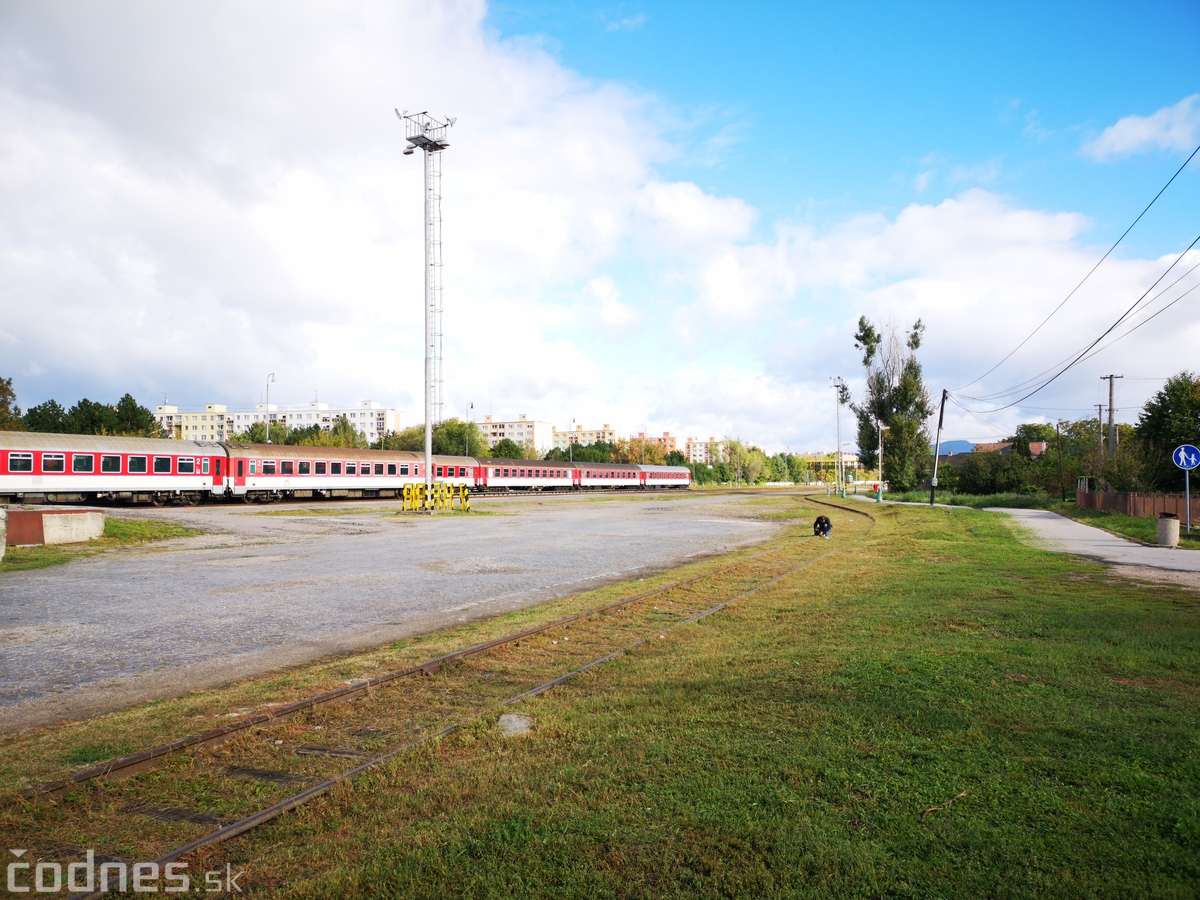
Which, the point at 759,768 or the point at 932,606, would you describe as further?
the point at 932,606

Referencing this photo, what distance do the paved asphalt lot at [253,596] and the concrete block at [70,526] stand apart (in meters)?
2.18

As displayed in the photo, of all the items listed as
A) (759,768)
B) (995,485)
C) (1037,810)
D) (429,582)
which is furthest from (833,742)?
(995,485)

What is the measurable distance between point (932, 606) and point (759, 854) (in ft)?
25.4

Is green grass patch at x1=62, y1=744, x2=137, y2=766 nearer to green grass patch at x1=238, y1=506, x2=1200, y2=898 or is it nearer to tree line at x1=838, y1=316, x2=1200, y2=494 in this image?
green grass patch at x1=238, y1=506, x2=1200, y2=898

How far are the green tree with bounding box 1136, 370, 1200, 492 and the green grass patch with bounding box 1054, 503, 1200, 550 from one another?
426 centimetres

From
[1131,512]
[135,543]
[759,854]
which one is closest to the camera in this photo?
[759,854]

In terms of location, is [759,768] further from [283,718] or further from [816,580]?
[816,580]

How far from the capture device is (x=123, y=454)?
1401 inches

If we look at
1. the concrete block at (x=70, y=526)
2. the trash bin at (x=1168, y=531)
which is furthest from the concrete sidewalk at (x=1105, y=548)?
the concrete block at (x=70, y=526)

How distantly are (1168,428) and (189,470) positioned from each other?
57.4m

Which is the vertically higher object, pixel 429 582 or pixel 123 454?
pixel 123 454

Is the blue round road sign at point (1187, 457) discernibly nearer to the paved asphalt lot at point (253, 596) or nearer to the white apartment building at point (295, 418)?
the paved asphalt lot at point (253, 596)

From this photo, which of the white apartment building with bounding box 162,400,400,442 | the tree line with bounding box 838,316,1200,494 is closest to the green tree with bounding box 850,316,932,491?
the tree line with bounding box 838,316,1200,494

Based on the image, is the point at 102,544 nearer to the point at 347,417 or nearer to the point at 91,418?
the point at 91,418
